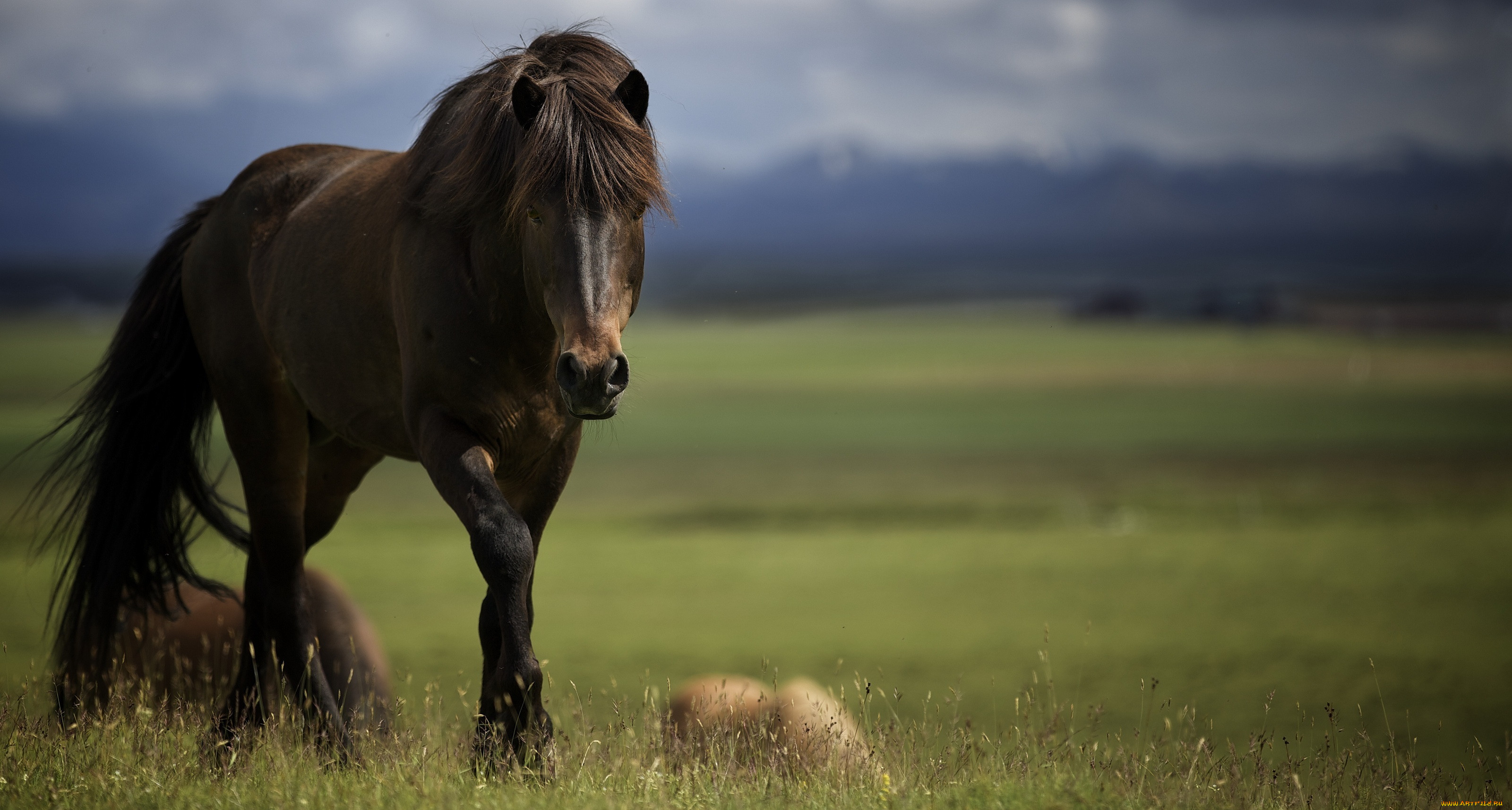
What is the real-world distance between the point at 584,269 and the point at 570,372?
0.38 metres

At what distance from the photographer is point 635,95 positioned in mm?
4707

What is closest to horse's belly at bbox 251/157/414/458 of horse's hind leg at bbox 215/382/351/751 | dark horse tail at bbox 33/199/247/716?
horse's hind leg at bbox 215/382/351/751

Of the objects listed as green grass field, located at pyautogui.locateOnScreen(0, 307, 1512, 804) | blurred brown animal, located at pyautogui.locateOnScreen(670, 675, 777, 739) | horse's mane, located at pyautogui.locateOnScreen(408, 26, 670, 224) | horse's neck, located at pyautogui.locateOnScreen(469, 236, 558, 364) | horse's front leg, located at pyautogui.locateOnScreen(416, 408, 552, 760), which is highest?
horse's mane, located at pyautogui.locateOnScreen(408, 26, 670, 224)

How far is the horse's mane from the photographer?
436 cm

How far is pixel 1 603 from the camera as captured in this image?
26656mm

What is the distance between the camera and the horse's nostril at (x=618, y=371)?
4.05m

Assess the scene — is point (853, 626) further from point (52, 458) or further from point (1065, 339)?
point (1065, 339)

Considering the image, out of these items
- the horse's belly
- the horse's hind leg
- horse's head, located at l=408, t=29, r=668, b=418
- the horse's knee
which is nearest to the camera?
horse's head, located at l=408, t=29, r=668, b=418

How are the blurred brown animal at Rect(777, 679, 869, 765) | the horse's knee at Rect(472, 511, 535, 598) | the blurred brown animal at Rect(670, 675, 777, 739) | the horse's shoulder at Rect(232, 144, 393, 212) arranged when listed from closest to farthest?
the horse's knee at Rect(472, 511, 535, 598) < the blurred brown animal at Rect(777, 679, 869, 765) < the blurred brown animal at Rect(670, 675, 777, 739) < the horse's shoulder at Rect(232, 144, 393, 212)

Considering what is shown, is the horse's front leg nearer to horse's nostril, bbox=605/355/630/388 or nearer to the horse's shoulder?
horse's nostril, bbox=605/355/630/388

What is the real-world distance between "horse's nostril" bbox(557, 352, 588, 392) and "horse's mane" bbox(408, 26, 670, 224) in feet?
1.87

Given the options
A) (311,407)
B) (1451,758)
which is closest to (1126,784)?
(311,407)

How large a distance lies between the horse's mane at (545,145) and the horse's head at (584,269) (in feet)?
0.06

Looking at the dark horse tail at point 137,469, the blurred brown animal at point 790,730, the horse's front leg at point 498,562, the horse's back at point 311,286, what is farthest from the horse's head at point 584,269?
the dark horse tail at point 137,469
